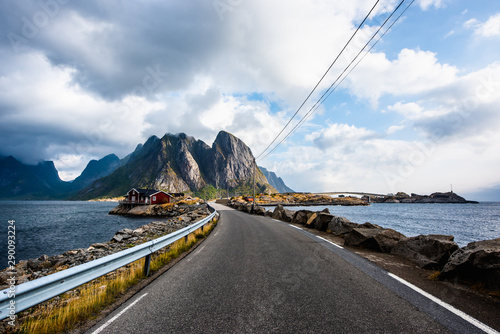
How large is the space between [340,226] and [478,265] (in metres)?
7.66

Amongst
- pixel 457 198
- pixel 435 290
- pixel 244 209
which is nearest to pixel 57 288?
pixel 435 290

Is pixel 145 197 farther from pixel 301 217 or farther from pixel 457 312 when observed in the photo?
pixel 457 312

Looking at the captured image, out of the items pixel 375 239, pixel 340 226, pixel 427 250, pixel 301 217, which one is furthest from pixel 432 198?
pixel 427 250

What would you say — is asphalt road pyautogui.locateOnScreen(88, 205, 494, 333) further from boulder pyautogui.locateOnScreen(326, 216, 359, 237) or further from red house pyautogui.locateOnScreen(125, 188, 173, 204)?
red house pyautogui.locateOnScreen(125, 188, 173, 204)

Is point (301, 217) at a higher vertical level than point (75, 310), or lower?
higher

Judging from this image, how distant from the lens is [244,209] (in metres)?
38.3

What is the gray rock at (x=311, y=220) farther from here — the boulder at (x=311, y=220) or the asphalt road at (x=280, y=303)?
the asphalt road at (x=280, y=303)

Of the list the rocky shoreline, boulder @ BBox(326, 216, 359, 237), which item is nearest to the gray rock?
boulder @ BBox(326, 216, 359, 237)

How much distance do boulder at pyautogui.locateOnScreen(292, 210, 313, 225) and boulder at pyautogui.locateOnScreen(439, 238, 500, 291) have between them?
465 inches

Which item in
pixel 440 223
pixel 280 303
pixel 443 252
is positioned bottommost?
pixel 440 223

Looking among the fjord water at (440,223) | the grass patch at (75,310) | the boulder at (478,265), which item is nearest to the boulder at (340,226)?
the boulder at (478,265)

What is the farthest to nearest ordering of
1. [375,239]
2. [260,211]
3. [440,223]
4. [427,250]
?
[440,223], [260,211], [375,239], [427,250]

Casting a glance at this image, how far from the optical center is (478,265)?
5035 mm

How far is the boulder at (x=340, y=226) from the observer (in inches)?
477
